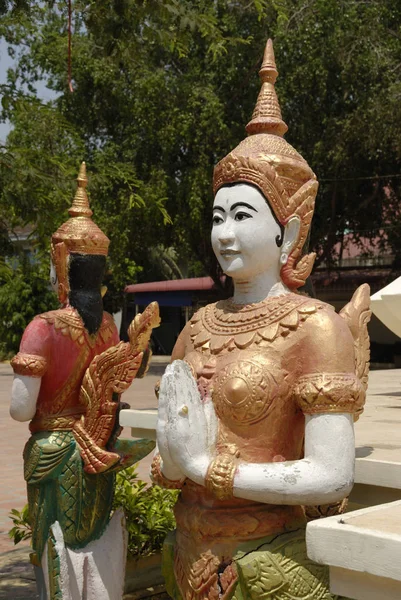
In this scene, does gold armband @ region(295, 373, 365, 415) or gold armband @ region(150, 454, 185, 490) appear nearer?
gold armband @ region(295, 373, 365, 415)

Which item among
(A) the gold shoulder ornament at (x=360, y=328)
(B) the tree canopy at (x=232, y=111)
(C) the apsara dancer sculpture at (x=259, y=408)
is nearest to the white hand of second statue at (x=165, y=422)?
(C) the apsara dancer sculpture at (x=259, y=408)

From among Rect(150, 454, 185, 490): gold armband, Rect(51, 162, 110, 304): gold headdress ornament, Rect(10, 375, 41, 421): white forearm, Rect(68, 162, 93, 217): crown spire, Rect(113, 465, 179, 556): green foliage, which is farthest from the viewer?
Rect(113, 465, 179, 556): green foliage

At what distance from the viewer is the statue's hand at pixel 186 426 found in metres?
2.29

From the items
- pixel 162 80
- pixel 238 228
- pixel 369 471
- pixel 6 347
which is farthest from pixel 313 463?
pixel 6 347

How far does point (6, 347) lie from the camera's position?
23156 millimetres

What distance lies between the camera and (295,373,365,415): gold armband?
7.43ft

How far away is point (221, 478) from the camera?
7.41 ft

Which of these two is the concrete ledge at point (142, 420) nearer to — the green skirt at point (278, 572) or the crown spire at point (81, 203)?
the crown spire at point (81, 203)

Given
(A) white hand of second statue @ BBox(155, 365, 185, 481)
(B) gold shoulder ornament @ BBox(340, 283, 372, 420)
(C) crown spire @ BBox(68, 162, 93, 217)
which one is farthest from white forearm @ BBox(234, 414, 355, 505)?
(C) crown spire @ BBox(68, 162, 93, 217)

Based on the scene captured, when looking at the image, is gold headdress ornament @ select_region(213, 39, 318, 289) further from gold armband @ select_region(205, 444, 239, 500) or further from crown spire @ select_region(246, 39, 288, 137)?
gold armband @ select_region(205, 444, 239, 500)

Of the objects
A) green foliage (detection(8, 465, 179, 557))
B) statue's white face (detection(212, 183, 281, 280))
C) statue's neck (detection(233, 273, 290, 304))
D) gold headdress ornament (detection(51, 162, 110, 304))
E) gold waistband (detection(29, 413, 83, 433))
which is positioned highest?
gold headdress ornament (detection(51, 162, 110, 304))

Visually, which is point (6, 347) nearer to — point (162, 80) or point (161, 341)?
point (161, 341)

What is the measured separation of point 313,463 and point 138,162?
12.8 meters

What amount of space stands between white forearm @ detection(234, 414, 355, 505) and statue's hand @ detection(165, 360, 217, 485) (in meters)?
0.12
